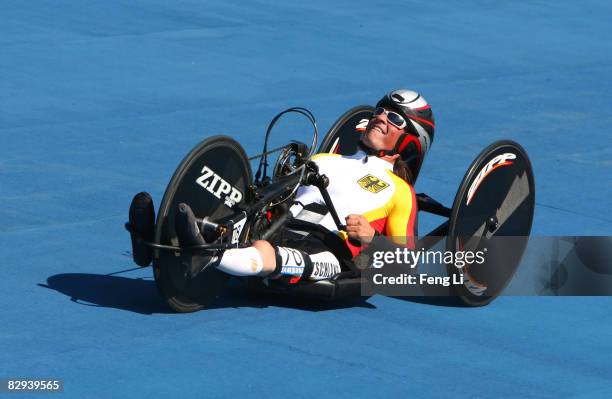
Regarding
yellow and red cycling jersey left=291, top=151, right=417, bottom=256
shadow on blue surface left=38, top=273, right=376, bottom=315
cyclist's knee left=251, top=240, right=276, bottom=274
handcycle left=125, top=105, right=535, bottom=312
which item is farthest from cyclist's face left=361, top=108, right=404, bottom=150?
cyclist's knee left=251, top=240, right=276, bottom=274

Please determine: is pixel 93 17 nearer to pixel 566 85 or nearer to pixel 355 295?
pixel 566 85

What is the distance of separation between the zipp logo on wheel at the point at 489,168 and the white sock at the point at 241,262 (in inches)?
54.9

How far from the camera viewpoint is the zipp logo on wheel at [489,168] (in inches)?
295

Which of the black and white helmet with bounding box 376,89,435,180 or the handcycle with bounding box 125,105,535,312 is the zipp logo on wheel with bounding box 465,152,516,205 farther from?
the black and white helmet with bounding box 376,89,435,180

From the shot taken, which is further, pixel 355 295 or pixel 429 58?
pixel 429 58

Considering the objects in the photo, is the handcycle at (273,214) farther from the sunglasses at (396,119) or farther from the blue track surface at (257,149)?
the sunglasses at (396,119)

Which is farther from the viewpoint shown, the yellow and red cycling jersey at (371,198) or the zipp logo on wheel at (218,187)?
the yellow and red cycling jersey at (371,198)

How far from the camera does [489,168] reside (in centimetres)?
762

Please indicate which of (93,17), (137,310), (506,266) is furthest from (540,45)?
(137,310)

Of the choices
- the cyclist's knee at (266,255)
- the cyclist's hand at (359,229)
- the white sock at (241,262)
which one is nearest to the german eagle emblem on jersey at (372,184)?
the cyclist's hand at (359,229)

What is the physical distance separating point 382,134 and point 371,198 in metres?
0.50

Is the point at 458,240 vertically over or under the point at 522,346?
over

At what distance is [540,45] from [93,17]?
547cm

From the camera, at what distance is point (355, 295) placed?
7387 mm
